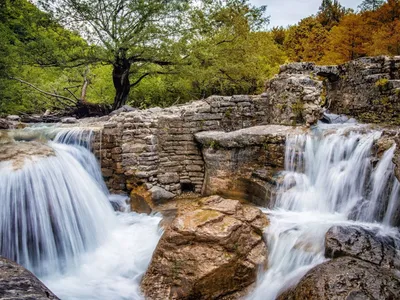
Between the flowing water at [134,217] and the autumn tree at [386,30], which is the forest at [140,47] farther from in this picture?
the flowing water at [134,217]

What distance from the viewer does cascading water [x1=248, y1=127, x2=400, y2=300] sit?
368 centimetres

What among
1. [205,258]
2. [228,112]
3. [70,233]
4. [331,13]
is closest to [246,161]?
[228,112]

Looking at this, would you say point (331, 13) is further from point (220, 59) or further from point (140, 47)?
point (140, 47)

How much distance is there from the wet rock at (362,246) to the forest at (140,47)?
900 cm

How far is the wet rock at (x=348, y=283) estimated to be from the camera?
2531 mm

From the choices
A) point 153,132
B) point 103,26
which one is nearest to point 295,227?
point 153,132

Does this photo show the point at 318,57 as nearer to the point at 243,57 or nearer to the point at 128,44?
the point at 243,57

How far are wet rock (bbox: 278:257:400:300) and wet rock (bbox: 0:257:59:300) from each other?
225 centimetres

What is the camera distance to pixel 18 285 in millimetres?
2123

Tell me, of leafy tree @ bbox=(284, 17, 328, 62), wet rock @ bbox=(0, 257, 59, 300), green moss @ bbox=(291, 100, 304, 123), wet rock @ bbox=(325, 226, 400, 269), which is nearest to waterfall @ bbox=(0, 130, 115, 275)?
wet rock @ bbox=(0, 257, 59, 300)

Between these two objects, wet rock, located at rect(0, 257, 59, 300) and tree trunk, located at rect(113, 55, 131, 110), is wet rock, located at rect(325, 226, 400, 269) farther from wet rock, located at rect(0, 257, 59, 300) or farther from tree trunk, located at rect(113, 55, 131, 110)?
tree trunk, located at rect(113, 55, 131, 110)

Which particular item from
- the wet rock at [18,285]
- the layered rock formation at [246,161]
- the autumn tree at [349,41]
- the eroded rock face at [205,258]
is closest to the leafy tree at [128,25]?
the layered rock formation at [246,161]

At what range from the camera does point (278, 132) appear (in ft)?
19.4

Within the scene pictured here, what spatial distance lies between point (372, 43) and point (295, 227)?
14845 millimetres
